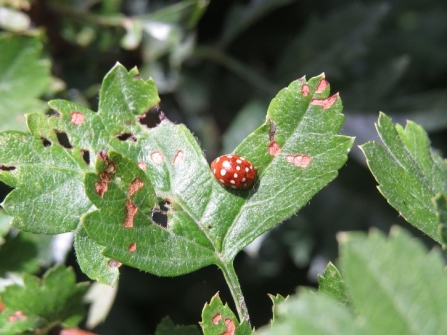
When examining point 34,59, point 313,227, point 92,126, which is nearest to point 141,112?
point 92,126

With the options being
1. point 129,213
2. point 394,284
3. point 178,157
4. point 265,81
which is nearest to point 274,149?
point 178,157

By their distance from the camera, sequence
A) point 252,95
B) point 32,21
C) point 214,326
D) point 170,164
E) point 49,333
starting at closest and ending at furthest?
point 214,326, point 170,164, point 49,333, point 32,21, point 252,95

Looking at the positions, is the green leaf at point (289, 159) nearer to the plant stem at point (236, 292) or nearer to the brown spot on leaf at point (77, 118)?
the plant stem at point (236, 292)

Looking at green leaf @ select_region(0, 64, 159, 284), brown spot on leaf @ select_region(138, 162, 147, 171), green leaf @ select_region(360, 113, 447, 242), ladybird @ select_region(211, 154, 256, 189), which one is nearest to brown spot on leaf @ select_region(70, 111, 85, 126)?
green leaf @ select_region(0, 64, 159, 284)

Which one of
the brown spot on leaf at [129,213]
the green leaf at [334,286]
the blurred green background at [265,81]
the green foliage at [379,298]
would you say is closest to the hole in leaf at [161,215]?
the brown spot on leaf at [129,213]

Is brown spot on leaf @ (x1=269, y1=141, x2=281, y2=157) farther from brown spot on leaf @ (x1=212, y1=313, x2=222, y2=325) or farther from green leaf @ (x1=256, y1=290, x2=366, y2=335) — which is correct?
green leaf @ (x1=256, y1=290, x2=366, y2=335)

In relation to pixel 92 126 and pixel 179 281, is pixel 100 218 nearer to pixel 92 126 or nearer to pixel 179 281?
pixel 92 126

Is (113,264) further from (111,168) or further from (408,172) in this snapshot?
(408,172)
